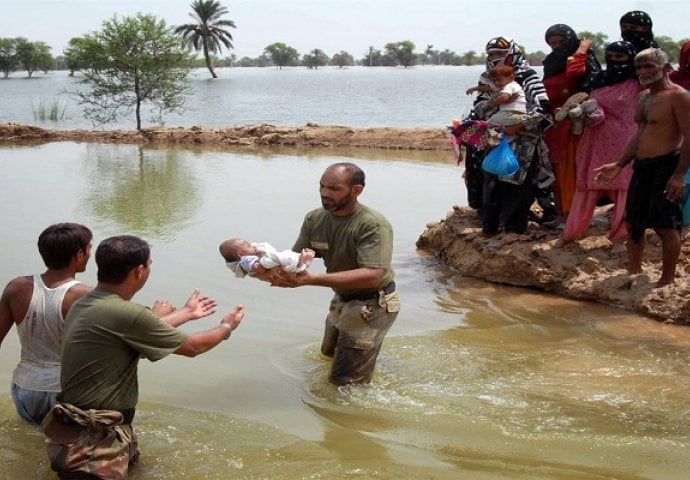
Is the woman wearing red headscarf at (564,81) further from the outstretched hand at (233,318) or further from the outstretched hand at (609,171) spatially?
the outstretched hand at (233,318)

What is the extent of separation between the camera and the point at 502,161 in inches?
299

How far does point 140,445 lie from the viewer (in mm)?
4238

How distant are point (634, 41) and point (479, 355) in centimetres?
329

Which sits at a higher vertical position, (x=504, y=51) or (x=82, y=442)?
(x=504, y=51)

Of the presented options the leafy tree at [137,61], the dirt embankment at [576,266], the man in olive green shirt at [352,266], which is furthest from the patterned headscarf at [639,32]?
the leafy tree at [137,61]

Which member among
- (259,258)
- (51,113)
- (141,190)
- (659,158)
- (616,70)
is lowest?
(141,190)

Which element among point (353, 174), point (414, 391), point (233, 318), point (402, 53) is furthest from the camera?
point (402, 53)

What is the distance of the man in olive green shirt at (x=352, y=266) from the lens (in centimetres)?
467

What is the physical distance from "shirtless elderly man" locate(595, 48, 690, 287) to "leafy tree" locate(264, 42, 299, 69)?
142 m

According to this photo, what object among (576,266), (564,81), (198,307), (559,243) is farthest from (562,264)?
(198,307)

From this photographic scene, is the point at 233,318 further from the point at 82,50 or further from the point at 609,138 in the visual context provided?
the point at 82,50

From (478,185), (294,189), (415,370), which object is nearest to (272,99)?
(294,189)

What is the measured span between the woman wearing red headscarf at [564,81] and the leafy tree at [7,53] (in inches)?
3421

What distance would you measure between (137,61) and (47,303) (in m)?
20.7
